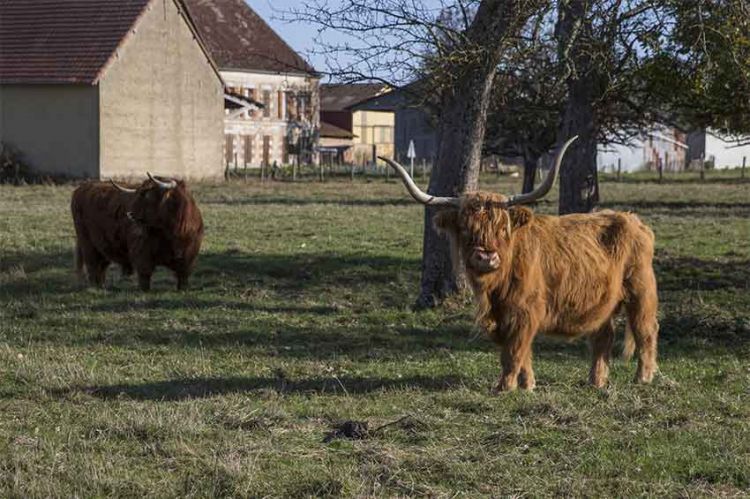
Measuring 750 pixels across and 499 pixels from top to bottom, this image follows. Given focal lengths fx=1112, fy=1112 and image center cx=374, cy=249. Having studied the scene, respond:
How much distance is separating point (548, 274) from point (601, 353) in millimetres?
825

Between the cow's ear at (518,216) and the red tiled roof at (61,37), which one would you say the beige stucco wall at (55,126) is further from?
the cow's ear at (518,216)

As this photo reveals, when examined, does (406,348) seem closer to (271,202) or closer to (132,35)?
(271,202)

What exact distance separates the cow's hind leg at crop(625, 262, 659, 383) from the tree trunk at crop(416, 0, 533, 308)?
11.8 feet

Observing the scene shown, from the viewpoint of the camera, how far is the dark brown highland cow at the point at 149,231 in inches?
537

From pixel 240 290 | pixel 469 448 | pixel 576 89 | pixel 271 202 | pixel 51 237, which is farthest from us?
pixel 271 202

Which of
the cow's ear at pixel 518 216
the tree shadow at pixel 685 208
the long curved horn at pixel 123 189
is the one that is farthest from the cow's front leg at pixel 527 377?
the tree shadow at pixel 685 208

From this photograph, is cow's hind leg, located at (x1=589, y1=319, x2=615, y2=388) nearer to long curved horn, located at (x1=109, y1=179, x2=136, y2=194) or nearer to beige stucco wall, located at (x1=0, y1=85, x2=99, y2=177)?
long curved horn, located at (x1=109, y1=179, x2=136, y2=194)

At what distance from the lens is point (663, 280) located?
14.3 meters

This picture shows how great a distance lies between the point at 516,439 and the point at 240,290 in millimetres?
7546

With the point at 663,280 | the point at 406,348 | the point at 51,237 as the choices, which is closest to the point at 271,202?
the point at 51,237

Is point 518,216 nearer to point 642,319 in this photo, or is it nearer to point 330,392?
point 642,319

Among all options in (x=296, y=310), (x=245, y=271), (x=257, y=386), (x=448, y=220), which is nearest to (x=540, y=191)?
(x=448, y=220)

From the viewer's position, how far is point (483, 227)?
26.0 ft

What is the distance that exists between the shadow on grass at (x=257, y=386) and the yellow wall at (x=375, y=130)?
226ft
